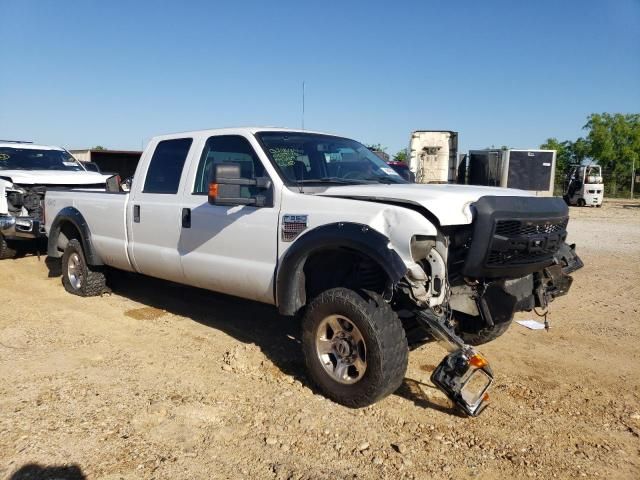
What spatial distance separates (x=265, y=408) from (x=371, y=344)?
2.92ft

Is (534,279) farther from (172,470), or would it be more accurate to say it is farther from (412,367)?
(172,470)

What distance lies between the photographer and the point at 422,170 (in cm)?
1872

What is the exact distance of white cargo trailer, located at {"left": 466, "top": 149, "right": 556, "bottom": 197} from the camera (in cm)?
1780

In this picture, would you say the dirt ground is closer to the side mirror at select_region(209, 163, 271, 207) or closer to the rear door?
the rear door

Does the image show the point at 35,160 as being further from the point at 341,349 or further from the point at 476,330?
the point at 476,330

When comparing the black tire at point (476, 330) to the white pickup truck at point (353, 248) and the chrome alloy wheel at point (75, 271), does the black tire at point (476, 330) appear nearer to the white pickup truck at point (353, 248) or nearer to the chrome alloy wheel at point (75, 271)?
the white pickup truck at point (353, 248)

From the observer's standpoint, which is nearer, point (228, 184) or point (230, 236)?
point (228, 184)

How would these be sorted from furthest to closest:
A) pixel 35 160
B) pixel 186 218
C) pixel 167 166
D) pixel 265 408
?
pixel 35 160 → pixel 167 166 → pixel 186 218 → pixel 265 408

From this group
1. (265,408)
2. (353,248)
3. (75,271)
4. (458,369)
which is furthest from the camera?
(75,271)

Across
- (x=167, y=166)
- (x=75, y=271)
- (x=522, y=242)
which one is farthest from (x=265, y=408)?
(x=75, y=271)

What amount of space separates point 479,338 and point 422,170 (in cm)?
1411

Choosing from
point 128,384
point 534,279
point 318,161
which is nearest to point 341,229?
point 318,161

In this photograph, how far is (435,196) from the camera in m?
3.81

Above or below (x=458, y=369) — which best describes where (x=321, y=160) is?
above
